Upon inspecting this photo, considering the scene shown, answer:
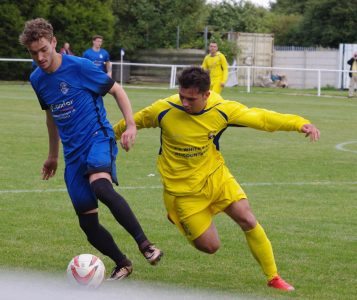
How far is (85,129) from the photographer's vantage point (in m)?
5.59

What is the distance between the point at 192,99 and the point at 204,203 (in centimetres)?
72

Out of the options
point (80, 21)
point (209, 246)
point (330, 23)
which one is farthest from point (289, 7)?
point (209, 246)

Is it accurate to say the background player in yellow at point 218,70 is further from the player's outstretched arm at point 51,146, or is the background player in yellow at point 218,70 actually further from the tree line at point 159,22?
the tree line at point 159,22

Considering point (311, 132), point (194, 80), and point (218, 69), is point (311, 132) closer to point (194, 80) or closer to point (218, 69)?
point (194, 80)

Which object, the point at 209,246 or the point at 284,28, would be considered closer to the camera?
the point at 209,246

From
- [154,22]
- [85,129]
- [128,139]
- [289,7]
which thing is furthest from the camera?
[289,7]

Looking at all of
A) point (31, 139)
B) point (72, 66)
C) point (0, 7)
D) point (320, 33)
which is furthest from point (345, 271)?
point (320, 33)

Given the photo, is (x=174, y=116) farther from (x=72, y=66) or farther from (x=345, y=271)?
(x=345, y=271)

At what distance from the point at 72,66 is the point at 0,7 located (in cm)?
3320

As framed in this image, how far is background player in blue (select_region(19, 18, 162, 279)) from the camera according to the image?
5473 millimetres

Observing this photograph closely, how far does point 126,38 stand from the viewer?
43250mm

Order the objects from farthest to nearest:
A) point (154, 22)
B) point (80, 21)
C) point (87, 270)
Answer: point (154, 22), point (80, 21), point (87, 270)

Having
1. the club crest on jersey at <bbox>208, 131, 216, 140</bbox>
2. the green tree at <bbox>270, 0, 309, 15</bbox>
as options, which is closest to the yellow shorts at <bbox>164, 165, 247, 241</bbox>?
the club crest on jersey at <bbox>208, 131, 216, 140</bbox>

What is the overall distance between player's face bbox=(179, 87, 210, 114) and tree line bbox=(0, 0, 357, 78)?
33269mm
